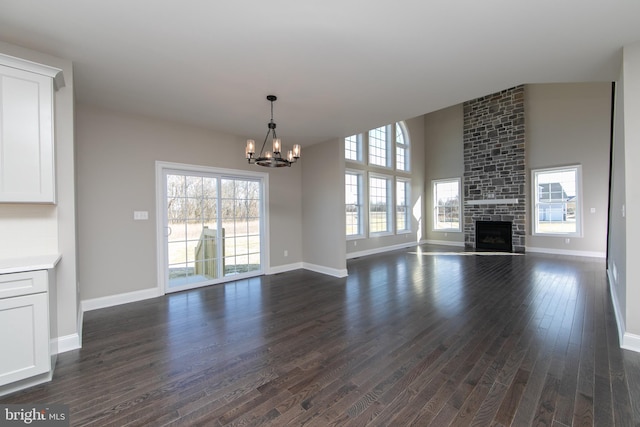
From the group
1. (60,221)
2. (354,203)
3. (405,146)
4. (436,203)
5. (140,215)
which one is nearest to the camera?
(60,221)

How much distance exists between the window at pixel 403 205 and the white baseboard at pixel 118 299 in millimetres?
6779

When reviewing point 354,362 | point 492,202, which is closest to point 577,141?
point 492,202

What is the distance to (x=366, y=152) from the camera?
770 cm

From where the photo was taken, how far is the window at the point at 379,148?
26.3 feet

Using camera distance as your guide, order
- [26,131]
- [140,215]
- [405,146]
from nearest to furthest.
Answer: [26,131] → [140,215] → [405,146]

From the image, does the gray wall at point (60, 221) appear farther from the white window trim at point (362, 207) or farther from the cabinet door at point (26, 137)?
the white window trim at point (362, 207)

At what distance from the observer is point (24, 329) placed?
6.35 ft

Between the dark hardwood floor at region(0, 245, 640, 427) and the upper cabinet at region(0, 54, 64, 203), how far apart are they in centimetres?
148

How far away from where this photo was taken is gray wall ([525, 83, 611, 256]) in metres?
6.57

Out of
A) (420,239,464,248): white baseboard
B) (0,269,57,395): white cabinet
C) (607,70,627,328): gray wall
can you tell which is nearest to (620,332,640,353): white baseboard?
(607,70,627,328): gray wall

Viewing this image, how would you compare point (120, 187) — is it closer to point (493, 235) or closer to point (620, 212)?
point (620, 212)

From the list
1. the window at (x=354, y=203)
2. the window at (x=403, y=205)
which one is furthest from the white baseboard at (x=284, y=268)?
the window at (x=403, y=205)

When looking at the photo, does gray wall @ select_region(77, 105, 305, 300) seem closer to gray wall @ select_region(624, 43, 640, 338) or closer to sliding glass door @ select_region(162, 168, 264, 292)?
sliding glass door @ select_region(162, 168, 264, 292)

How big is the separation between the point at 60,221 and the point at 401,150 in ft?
27.9
